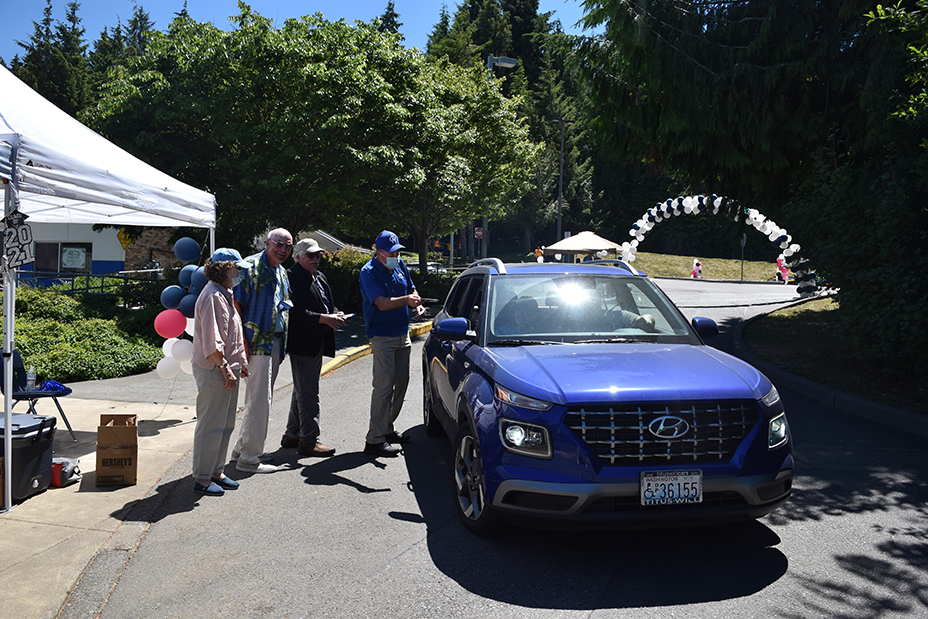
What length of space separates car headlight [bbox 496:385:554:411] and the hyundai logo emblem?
0.58 meters

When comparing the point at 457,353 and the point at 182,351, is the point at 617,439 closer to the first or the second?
the point at 457,353

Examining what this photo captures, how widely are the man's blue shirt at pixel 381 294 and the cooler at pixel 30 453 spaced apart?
2.67 meters

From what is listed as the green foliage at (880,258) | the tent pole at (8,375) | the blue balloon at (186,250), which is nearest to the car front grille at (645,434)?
the tent pole at (8,375)

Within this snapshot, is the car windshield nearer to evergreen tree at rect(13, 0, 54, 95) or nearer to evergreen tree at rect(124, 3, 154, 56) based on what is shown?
evergreen tree at rect(13, 0, 54, 95)

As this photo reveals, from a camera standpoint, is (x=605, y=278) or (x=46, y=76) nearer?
(x=605, y=278)

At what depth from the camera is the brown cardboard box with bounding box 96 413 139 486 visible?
560 cm

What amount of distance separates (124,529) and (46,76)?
167 ft

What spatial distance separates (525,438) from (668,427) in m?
0.80

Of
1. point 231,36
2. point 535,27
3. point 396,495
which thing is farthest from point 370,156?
point 535,27

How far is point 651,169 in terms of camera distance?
1678cm

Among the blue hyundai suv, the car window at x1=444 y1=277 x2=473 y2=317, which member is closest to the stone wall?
the car window at x1=444 y1=277 x2=473 y2=317

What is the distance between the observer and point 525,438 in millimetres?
4141

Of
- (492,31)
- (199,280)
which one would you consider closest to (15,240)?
(199,280)

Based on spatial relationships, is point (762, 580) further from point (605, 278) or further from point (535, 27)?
point (535, 27)
